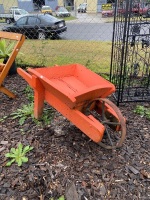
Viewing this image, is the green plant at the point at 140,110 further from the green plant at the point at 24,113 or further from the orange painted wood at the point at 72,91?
the green plant at the point at 24,113

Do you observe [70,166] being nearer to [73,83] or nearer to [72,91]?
[72,91]

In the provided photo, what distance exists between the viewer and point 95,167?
181cm

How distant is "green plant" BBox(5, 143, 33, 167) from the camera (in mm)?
1847

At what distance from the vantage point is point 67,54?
511 centimetres

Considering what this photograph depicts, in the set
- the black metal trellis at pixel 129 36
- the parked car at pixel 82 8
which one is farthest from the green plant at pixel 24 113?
the parked car at pixel 82 8

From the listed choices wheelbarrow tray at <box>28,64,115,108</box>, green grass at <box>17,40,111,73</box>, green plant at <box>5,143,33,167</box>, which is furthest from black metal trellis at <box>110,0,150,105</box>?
green plant at <box>5,143,33,167</box>

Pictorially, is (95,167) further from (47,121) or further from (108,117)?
(47,121)

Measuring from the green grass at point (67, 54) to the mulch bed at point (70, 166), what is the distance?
85.2 inches

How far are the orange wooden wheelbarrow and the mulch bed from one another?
163 mm

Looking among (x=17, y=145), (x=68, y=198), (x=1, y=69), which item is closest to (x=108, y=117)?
(x=68, y=198)

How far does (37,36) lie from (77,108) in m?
3.69

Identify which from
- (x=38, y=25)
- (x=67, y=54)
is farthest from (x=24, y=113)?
(x=38, y=25)

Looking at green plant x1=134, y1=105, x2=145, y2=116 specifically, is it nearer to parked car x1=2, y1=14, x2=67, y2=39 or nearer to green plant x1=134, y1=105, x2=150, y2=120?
green plant x1=134, y1=105, x2=150, y2=120

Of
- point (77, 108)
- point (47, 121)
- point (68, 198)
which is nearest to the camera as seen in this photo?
point (68, 198)
